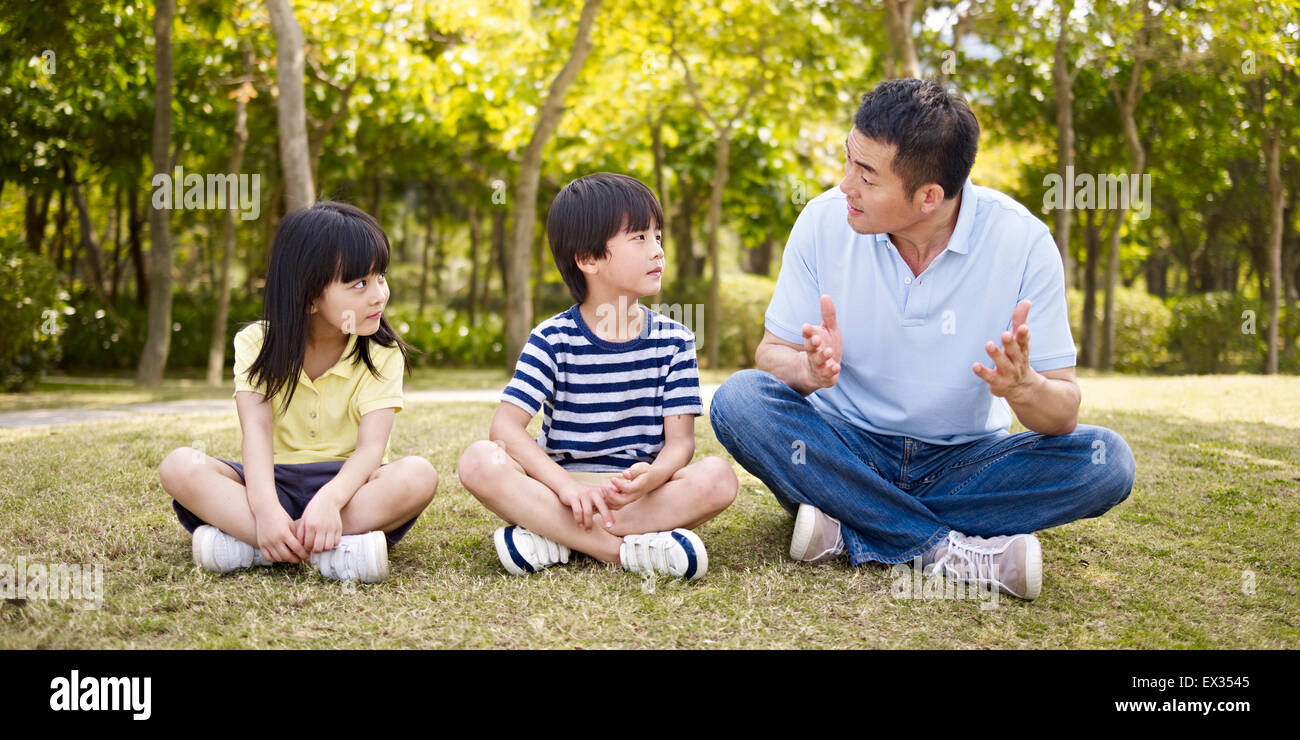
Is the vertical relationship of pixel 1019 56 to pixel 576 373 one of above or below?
above

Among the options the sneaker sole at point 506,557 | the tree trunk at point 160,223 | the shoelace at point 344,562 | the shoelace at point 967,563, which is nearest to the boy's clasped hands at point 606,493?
the sneaker sole at point 506,557

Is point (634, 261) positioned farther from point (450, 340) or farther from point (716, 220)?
point (450, 340)

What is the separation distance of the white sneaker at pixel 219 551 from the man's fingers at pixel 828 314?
167 cm

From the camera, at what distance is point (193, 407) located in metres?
7.05

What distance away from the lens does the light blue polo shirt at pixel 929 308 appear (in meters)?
2.79

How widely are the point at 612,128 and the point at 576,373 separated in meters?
9.57

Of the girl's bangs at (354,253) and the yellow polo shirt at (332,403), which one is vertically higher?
the girl's bangs at (354,253)

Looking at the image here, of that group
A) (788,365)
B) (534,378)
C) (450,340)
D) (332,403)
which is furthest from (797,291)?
(450,340)

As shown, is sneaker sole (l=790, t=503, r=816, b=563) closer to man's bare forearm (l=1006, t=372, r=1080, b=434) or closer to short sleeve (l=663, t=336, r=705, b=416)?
short sleeve (l=663, t=336, r=705, b=416)

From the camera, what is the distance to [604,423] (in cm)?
288

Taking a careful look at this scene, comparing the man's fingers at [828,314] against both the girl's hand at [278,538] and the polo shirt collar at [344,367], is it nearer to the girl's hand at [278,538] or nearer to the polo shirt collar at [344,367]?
the polo shirt collar at [344,367]

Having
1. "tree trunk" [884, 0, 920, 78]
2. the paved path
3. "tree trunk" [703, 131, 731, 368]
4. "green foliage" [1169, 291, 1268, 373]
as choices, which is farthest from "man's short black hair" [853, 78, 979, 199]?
"green foliage" [1169, 291, 1268, 373]
